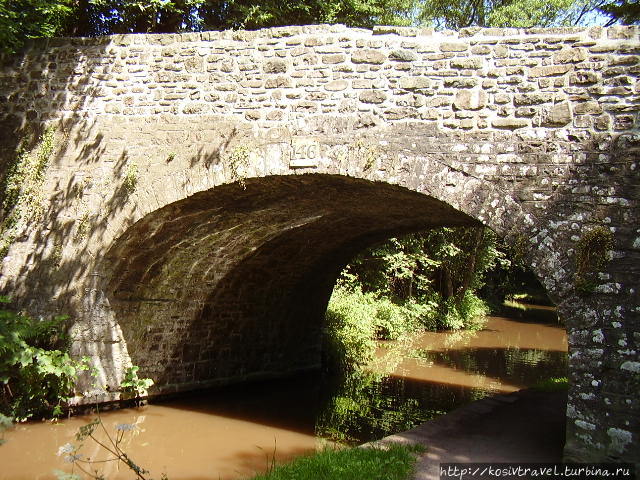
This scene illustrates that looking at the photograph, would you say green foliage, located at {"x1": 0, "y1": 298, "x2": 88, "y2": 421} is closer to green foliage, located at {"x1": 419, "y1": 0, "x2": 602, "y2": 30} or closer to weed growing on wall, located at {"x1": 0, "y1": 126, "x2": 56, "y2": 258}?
weed growing on wall, located at {"x1": 0, "y1": 126, "x2": 56, "y2": 258}

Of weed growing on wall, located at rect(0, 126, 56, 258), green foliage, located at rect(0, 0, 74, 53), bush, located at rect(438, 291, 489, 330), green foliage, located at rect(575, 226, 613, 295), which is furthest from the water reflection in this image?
green foliage, located at rect(0, 0, 74, 53)

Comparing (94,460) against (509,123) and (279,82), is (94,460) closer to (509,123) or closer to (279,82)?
(279,82)

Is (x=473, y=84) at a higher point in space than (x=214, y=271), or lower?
higher

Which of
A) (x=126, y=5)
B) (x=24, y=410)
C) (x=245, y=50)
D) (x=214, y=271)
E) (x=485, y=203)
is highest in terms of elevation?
(x=126, y=5)

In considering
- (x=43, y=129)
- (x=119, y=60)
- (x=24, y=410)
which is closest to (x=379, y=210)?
(x=119, y=60)

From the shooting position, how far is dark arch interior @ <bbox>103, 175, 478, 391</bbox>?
23.8 ft

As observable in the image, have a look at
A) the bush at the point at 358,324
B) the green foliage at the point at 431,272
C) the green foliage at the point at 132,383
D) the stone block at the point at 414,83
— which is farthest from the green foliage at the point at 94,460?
the green foliage at the point at 431,272

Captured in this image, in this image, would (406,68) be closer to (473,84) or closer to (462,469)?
(473,84)

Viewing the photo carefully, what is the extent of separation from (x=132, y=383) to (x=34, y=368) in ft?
4.77

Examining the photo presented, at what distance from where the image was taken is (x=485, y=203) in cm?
557

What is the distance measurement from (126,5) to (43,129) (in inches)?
141

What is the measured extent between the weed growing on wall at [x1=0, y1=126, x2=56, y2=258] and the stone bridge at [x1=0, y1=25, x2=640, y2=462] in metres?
0.03

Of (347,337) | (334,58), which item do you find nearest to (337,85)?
(334,58)

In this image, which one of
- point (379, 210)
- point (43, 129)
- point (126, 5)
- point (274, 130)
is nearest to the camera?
point (274, 130)
